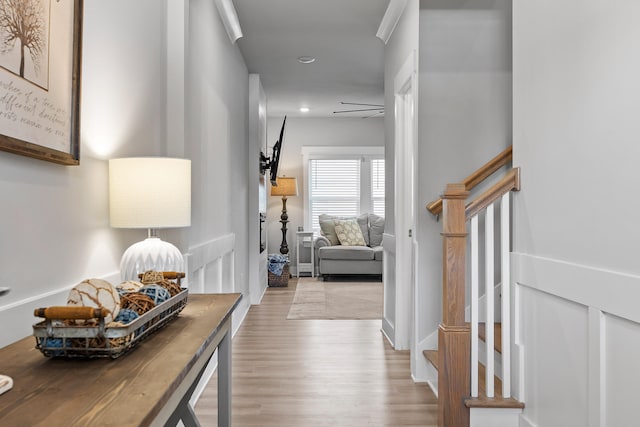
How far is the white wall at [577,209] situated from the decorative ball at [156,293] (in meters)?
1.29

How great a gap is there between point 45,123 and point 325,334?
11.1 feet

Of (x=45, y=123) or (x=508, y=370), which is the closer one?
(x=45, y=123)

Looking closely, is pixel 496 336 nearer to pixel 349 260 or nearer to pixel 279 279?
pixel 279 279

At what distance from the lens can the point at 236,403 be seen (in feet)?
9.11

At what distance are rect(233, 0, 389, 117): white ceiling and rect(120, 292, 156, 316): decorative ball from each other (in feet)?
10.1

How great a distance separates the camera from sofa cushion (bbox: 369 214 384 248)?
8.05 m

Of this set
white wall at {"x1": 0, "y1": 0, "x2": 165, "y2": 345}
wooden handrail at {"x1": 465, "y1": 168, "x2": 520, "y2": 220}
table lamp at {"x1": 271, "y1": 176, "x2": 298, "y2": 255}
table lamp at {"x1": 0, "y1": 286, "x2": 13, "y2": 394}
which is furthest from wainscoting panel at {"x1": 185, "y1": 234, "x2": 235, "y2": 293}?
table lamp at {"x1": 271, "y1": 176, "x2": 298, "y2": 255}

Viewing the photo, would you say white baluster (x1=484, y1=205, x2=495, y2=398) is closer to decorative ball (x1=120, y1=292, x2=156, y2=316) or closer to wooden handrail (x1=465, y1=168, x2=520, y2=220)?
wooden handrail (x1=465, y1=168, x2=520, y2=220)

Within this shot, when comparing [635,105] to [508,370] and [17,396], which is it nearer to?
[508,370]

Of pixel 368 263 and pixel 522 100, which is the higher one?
pixel 522 100

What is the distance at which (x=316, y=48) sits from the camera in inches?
188

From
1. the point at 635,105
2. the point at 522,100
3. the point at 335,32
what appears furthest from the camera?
the point at 335,32

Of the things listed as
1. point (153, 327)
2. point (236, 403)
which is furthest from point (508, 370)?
point (153, 327)

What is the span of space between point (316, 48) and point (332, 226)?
3.75 m
